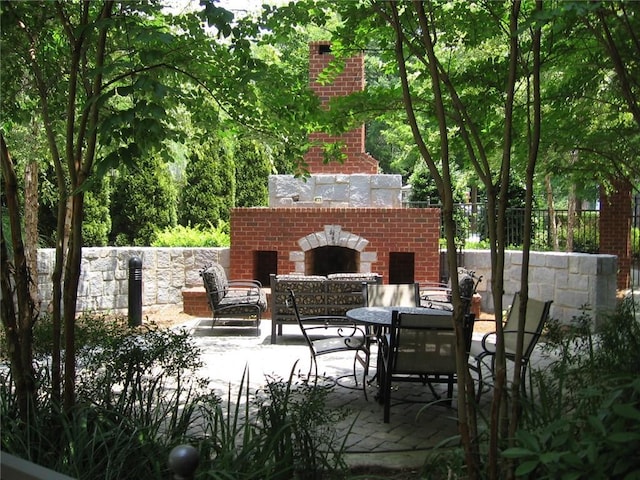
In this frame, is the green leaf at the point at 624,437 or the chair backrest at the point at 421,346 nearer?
the green leaf at the point at 624,437

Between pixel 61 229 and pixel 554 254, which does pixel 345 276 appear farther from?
pixel 61 229

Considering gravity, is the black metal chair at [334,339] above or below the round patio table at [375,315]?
below

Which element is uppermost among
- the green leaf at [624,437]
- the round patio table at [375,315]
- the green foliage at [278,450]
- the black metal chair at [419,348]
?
the green leaf at [624,437]

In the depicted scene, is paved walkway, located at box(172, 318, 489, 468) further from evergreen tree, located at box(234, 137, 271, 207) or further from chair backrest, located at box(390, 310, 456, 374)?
evergreen tree, located at box(234, 137, 271, 207)

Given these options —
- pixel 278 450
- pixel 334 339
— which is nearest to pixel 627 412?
pixel 278 450

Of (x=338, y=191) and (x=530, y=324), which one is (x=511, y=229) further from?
(x=530, y=324)

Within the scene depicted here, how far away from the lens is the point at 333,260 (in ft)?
38.3

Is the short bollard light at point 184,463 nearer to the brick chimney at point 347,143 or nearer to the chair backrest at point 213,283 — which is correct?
the chair backrest at point 213,283

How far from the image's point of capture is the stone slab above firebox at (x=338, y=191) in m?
10.5

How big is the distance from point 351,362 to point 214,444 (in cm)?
401

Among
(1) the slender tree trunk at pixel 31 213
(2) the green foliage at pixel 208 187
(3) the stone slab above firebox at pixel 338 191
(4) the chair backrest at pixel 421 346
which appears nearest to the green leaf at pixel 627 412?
(4) the chair backrest at pixel 421 346

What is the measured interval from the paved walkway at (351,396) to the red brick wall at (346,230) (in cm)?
170

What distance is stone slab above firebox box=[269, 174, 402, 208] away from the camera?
10547mm

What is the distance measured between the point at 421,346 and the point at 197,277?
6.58 meters
